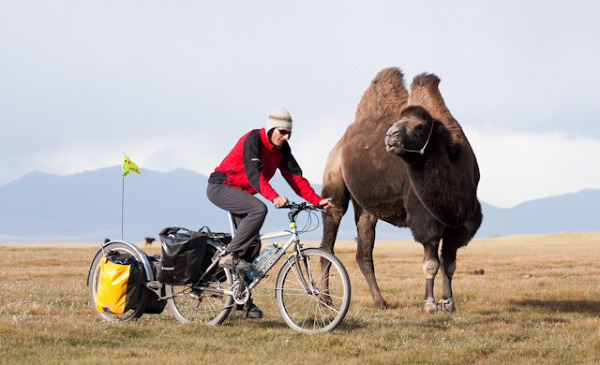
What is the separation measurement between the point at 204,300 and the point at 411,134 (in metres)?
3.78

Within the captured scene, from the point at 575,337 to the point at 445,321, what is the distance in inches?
73.5

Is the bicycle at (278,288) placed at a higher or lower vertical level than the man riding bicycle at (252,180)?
lower

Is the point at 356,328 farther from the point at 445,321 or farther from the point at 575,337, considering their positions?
the point at 575,337

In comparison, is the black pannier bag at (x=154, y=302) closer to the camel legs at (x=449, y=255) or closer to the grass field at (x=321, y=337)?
the grass field at (x=321, y=337)

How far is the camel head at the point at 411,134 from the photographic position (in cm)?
995

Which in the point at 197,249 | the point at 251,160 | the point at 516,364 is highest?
the point at 251,160

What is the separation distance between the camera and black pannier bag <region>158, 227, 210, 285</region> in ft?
28.8

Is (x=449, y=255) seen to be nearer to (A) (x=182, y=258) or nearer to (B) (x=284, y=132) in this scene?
(B) (x=284, y=132)

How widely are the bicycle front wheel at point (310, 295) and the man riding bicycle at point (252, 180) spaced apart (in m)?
0.58

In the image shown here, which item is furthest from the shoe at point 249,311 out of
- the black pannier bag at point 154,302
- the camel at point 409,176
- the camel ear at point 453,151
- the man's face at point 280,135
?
the camel ear at point 453,151

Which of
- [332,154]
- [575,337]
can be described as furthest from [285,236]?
[332,154]

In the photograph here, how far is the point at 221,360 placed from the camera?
6949 millimetres

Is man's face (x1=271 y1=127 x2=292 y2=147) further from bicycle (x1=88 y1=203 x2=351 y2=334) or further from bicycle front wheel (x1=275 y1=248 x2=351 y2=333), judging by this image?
bicycle front wheel (x1=275 y1=248 x2=351 y2=333)

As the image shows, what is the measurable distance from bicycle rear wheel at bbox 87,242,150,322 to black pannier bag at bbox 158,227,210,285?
57 centimetres
